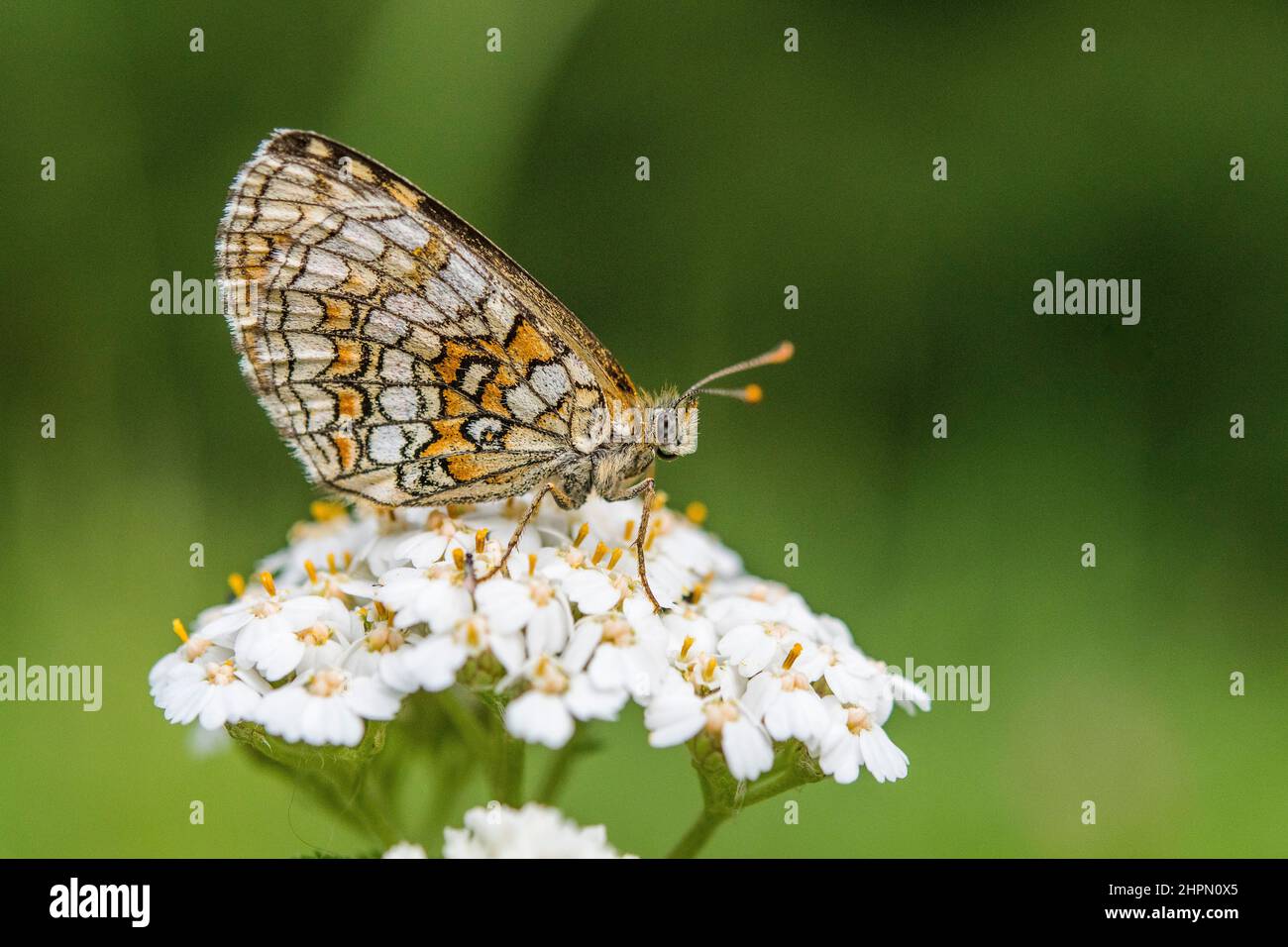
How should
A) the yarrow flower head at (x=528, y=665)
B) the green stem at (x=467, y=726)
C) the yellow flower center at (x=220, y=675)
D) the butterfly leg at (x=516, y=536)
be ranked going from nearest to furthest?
the yarrow flower head at (x=528, y=665) → the yellow flower center at (x=220, y=675) → the butterfly leg at (x=516, y=536) → the green stem at (x=467, y=726)

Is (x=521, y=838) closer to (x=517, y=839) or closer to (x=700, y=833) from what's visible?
(x=517, y=839)

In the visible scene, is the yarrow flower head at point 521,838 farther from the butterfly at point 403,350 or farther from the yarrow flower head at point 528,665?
the butterfly at point 403,350

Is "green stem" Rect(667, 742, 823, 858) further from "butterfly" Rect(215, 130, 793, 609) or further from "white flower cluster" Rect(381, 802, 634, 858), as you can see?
"butterfly" Rect(215, 130, 793, 609)

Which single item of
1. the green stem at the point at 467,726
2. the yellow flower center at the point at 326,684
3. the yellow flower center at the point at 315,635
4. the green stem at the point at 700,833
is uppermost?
the yellow flower center at the point at 315,635

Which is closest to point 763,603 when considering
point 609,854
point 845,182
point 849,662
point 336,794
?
Answer: point 849,662

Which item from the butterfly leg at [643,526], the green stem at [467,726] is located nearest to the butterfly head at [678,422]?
the butterfly leg at [643,526]

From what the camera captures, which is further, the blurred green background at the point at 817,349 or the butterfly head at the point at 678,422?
the blurred green background at the point at 817,349

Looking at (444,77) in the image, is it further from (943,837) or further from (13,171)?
(943,837)
